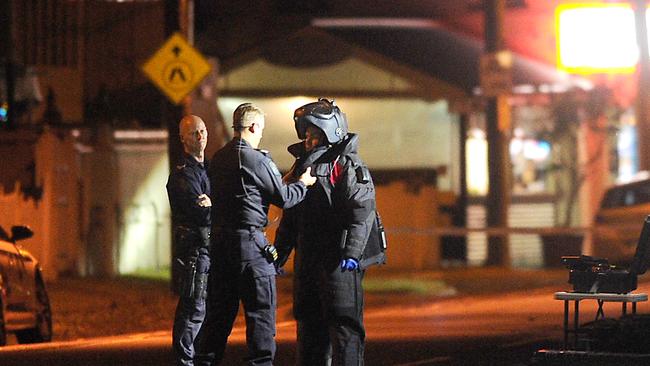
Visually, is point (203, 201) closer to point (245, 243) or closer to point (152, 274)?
point (245, 243)

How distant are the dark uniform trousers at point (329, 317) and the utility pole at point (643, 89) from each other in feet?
63.5

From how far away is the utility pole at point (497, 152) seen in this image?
26.8m

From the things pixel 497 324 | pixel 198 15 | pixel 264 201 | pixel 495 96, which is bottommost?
pixel 497 324

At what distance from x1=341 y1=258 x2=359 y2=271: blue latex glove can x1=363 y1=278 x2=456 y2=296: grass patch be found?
38.6ft

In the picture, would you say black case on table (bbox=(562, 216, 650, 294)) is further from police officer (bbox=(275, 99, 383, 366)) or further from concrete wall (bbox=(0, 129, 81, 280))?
concrete wall (bbox=(0, 129, 81, 280))

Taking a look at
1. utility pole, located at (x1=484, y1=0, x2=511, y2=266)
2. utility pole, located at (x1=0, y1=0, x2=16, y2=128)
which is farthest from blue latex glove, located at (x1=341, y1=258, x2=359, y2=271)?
utility pole, located at (x1=484, y1=0, x2=511, y2=266)

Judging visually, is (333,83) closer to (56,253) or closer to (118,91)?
(118,91)

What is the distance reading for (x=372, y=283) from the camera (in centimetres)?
2397

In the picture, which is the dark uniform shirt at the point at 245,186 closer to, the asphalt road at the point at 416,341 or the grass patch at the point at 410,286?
the asphalt road at the point at 416,341

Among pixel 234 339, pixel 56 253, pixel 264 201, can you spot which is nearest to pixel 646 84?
pixel 56 253

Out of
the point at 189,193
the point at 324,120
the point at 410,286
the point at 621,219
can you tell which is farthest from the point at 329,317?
the point at 621,219

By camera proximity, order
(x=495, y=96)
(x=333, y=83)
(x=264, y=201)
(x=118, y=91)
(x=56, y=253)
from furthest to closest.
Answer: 1. (x=333, y=83)
2. (x=118, y=91)
3. (x=495, y=96)
4. (x=56, y=253)
5. (x=264, y=201)

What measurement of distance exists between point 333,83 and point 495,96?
4445mm

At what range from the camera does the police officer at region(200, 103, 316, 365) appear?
1004 centimetres
